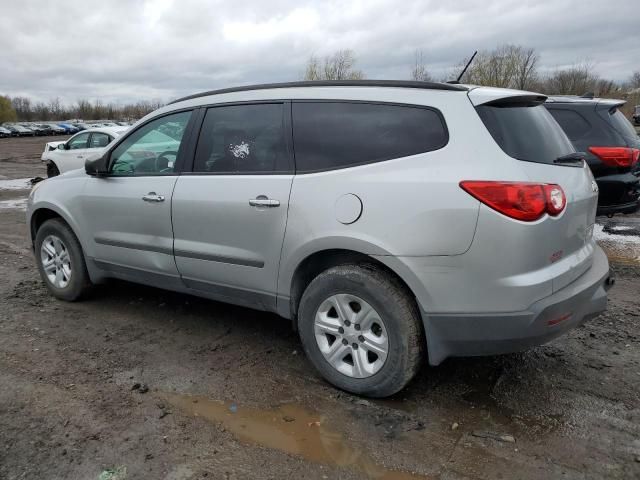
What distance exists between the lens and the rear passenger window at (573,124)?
632 centimetres

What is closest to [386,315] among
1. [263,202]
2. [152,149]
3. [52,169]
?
[263,202]

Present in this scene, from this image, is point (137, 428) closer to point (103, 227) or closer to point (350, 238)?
point (350, 238)

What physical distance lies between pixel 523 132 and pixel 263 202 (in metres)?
1.56

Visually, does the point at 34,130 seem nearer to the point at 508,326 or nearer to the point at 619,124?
the point at 619,124

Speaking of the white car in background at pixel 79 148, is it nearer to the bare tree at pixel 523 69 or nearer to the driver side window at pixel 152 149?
the driver side window at pixel 152 149

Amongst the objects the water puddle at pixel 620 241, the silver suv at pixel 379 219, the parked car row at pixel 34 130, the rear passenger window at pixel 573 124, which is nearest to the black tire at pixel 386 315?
the silver suv at pixel 379 219

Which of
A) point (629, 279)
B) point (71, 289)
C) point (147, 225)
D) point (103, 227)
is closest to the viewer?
point (147, 225)

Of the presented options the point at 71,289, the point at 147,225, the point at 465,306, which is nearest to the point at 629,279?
the point at 465,306

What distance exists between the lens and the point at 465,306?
9.25 ft

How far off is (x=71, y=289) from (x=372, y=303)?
10.1 ft

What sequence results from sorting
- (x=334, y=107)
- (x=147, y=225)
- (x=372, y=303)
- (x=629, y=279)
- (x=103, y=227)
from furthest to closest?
(x=629, y=279) → (x=103, y=227) → (x=147, y=225) → (x=334, y=107) → (x=372, y=303)

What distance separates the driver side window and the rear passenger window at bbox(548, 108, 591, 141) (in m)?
4.47

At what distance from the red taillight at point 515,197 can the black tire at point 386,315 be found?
2.18 ft

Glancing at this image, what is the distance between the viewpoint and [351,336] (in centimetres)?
321
